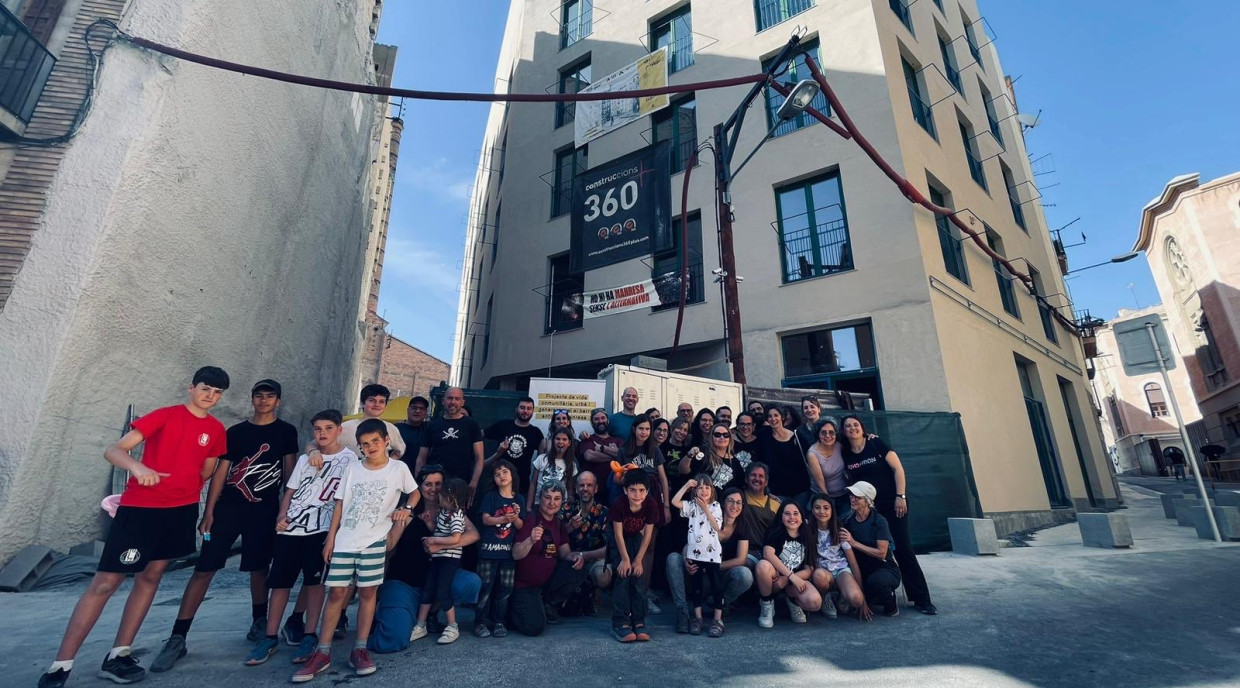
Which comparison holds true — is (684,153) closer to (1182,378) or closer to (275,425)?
(275,425)

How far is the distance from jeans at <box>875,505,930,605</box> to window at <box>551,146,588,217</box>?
529 inches

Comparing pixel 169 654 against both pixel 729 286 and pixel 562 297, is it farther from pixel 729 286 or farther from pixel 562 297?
pixel 562 297

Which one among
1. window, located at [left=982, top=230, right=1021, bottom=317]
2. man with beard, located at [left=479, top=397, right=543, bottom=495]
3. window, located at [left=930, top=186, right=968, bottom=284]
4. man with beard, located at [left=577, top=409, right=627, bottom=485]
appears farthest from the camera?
window, located at [left=982, top=230, right=1021, bottom=317]

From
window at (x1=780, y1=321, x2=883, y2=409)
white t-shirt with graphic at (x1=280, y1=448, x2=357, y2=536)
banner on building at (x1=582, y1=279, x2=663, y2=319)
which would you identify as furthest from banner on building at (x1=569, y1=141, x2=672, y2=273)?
white t-shirt with graphic at (x1=280, y1=448, x2=357, y2=536)

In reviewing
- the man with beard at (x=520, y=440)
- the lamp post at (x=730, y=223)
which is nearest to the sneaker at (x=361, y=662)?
the man with beard at (x=520, y=440)

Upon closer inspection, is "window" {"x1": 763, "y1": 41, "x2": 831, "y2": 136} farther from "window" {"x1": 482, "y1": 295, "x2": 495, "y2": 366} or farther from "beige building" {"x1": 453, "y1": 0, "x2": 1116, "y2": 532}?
"window" {"x1": 482, "y1": 295, "x2": 495, "y2": 366}

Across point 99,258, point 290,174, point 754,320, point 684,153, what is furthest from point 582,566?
point 684,153

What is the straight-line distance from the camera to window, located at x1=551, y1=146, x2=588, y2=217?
55.0ft

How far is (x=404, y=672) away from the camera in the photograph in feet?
11.8

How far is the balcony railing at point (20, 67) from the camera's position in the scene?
6918 mm

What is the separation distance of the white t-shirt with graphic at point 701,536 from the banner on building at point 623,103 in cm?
1239

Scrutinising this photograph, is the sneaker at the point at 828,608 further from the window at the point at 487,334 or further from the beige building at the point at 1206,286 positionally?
the beige building at the point at 1206,286

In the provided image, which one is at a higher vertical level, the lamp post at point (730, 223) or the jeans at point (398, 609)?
the lamp post at point (730, 223)

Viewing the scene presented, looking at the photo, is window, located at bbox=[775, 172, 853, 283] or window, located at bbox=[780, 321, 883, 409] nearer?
window, located at bbox=[780, 321, 883, 409]
